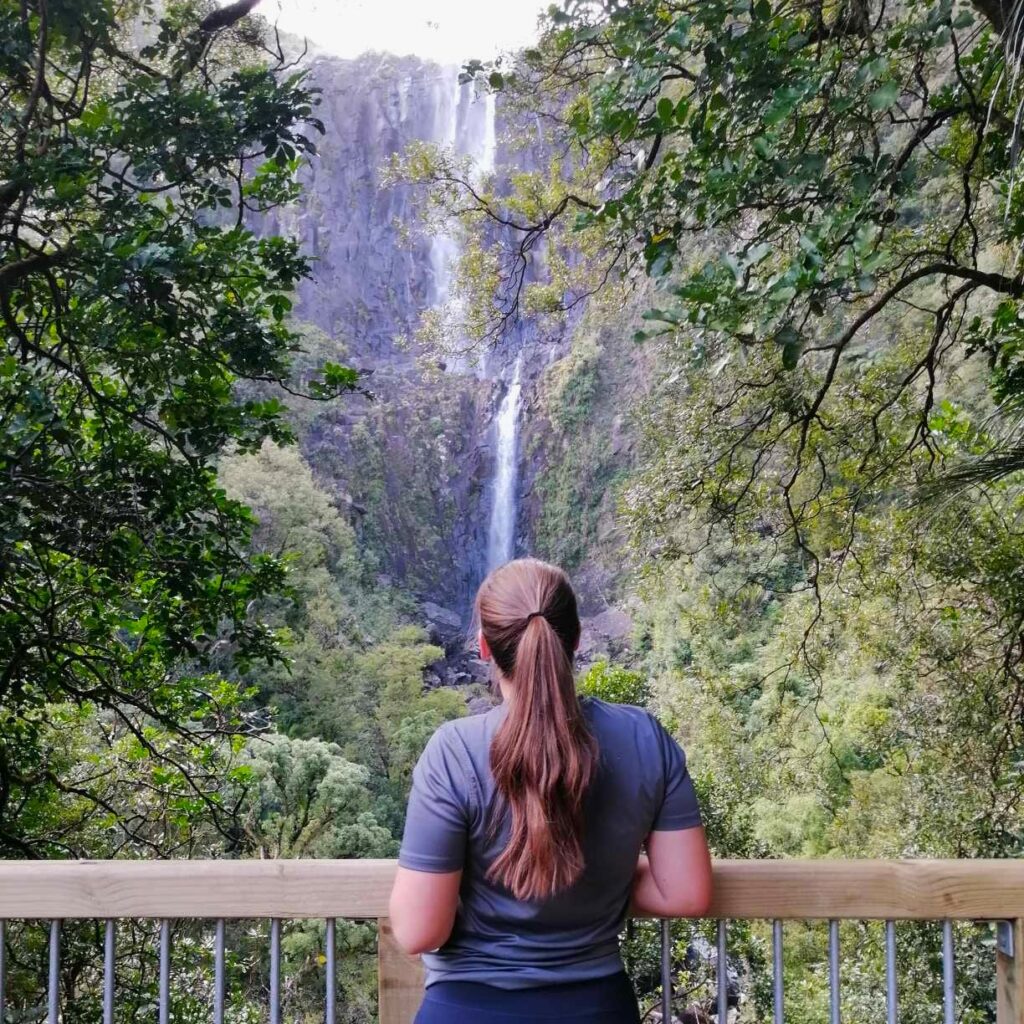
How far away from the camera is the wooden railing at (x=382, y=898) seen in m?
1.21

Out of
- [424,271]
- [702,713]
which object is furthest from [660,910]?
[424,271]

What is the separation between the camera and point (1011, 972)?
1.26 m

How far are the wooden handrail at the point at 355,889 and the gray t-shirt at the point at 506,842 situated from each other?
222 millimetres

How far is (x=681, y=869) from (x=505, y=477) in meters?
26.7

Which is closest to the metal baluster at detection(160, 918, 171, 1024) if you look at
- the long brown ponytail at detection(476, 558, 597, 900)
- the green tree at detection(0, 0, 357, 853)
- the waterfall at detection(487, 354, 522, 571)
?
the long brown ponytail at detection(476, 558, 597, 900)

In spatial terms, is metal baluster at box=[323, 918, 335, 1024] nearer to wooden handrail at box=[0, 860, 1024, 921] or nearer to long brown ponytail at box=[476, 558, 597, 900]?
wooden handrail at box=[0, 860, 1024, 921]

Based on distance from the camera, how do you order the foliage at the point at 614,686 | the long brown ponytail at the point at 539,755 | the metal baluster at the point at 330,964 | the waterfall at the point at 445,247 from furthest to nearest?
the waterfall at the point at 445,247, the foliage at the point at 614,686, the metal baluster at the point at 330,964, the long brown ponytail at the point at 539,755

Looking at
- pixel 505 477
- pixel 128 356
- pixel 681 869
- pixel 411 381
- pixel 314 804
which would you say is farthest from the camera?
pixel 411 381

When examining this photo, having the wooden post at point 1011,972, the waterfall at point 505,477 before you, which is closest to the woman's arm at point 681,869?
the wooden post at point 1011,972

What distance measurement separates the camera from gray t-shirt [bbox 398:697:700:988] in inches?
38.6

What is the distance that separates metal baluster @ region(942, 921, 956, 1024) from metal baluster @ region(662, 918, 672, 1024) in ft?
1.16

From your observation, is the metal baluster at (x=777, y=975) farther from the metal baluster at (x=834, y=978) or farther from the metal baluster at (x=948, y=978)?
the metal baluster at (x=948, y=978)

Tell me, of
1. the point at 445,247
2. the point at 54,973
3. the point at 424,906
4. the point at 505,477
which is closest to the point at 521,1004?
the point at 424,906

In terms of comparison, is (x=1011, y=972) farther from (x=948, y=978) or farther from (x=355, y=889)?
(x=355, y=889)
